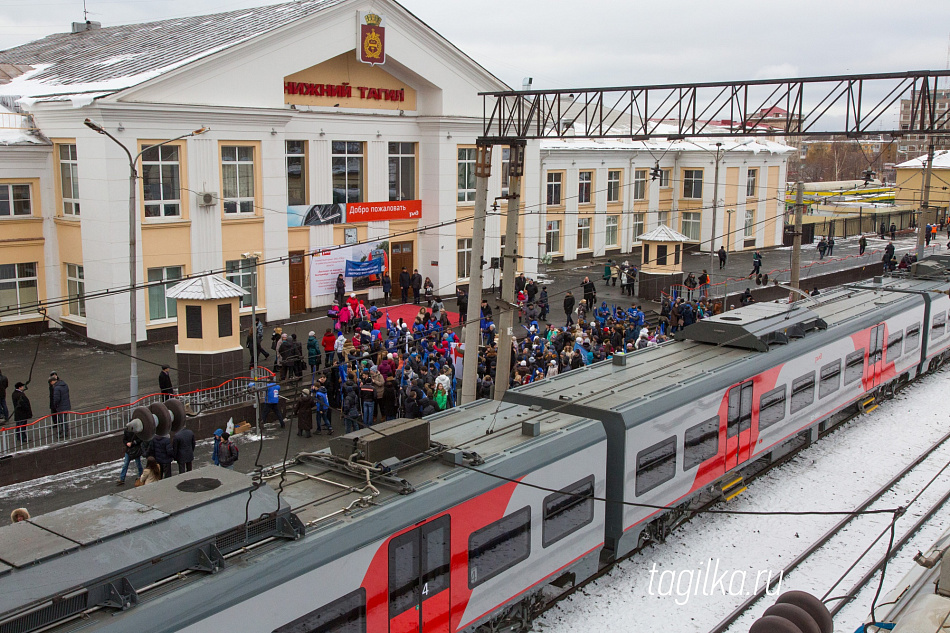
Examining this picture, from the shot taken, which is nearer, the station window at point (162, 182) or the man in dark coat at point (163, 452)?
the man in dark coat at point (163, 452)

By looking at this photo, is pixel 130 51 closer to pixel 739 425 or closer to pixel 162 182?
pixel 162 182

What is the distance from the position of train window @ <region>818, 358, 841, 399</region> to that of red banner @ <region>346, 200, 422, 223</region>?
1870 centimetres

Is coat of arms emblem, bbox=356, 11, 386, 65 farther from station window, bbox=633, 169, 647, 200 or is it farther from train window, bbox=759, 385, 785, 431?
train window, bbox=759, 385, 785, 431

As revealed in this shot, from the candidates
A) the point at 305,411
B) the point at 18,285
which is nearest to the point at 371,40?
the point at 18,285

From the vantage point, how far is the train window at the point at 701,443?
43.7ft

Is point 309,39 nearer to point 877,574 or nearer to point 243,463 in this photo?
point 243,463

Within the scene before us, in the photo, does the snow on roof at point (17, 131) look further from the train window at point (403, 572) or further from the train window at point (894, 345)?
the train window at point (894, 345)

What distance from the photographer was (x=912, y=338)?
22.2 meters

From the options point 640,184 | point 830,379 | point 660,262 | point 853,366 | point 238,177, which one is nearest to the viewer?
point 830,379

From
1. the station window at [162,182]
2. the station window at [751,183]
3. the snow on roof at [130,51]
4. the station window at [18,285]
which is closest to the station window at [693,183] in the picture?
the station window at [751,183]

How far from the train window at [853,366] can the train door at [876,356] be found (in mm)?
557

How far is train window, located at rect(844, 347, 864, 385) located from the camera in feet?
→ 61.0

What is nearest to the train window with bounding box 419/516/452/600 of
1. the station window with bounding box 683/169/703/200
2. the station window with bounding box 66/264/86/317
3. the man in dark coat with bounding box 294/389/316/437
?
the man in dark coat with bounding box 294/389/316/437

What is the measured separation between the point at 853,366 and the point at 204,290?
15215mm
